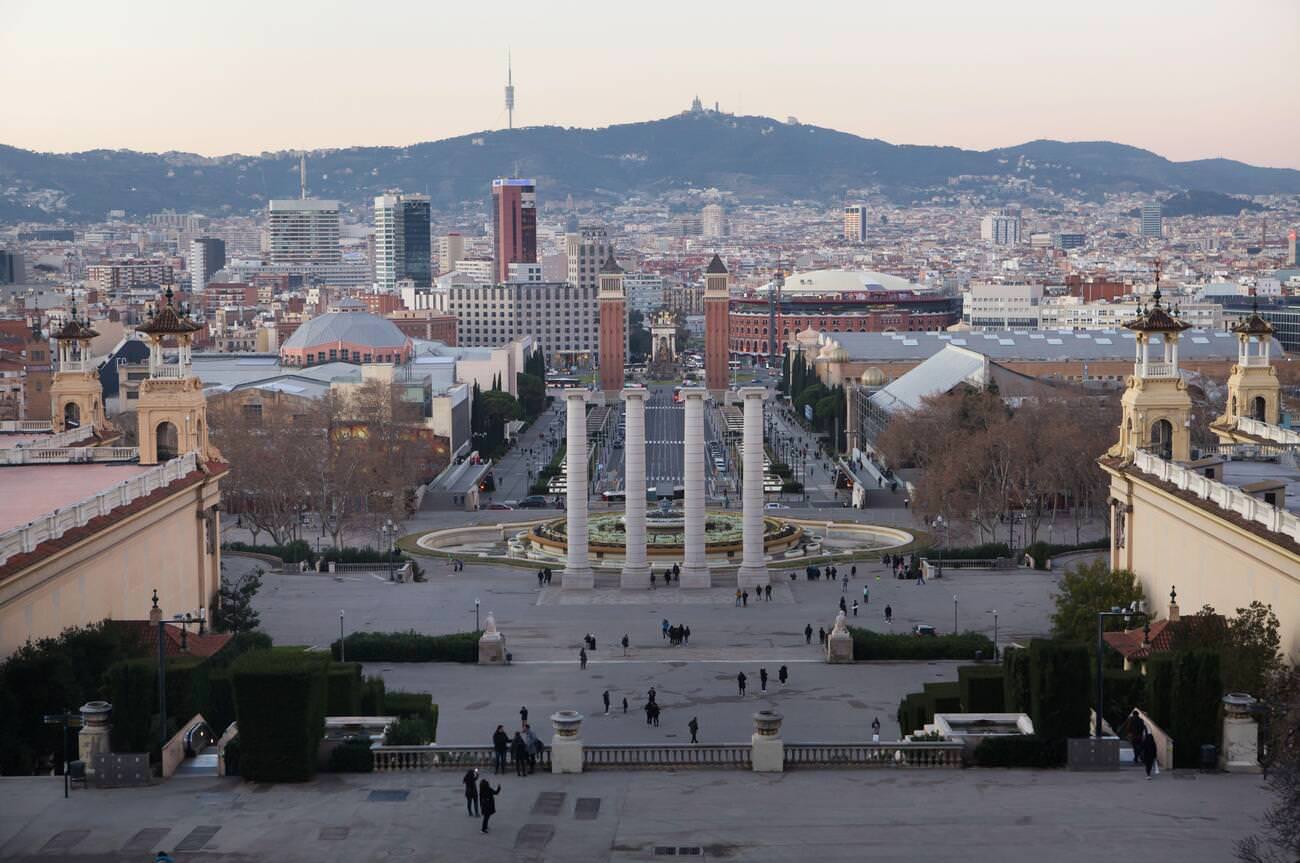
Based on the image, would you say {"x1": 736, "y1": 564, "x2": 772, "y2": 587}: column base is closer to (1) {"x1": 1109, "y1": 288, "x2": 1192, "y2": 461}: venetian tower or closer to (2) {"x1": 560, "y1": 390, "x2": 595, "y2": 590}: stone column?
(2) {"x1": 560, "y1": 390, "x2": 595, "y2": 590}: stone column

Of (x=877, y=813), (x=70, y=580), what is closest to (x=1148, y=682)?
(x=877, y=813)

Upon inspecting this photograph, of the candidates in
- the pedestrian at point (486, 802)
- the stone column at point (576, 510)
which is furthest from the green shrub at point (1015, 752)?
the stone column at point (576, 510)

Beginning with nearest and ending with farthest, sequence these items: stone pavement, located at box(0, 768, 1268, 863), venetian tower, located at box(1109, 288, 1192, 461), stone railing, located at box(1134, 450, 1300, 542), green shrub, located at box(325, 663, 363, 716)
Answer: stone pavement, located at box(0, 768, 1268, 863)
green shrub, located at box(325, 663, 363, 716)
stone railing, located at box(1134, 450, 1300, 542)
venetian tower, located at box(1109, 288, 1192, 461)

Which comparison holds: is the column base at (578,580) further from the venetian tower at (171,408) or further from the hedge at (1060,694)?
the hedge at (1060,694)

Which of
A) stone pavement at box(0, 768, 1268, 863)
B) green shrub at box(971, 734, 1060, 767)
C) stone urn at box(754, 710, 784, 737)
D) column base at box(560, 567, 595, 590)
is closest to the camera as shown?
stone pavement at box(0, 768, 1268, 863)

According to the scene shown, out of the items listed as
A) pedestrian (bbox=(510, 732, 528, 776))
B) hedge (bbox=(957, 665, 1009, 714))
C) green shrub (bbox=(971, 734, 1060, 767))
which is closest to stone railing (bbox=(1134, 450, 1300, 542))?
hedge (bbox=(957, 665, 1009, 714))

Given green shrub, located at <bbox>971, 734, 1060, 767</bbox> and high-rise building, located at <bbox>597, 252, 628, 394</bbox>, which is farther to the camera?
high-rise building, located at <bbox>597, 252, 628, 394</bbox>

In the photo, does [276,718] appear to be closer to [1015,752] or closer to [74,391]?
[1015,752]
